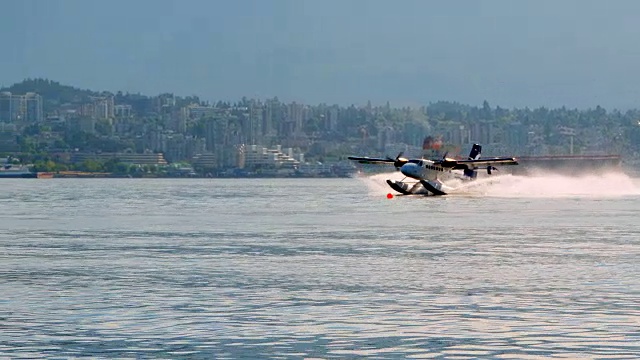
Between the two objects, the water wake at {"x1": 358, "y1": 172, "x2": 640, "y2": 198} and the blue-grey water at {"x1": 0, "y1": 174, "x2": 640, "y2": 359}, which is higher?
the blue-grey water at {"x1": 0, "y1": 174, "x2": 640, "y2": 359}

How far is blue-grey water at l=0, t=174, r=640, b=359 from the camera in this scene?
990 inches

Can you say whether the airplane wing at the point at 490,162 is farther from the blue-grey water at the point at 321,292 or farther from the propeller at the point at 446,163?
the blue-grey water at the point at 321,292

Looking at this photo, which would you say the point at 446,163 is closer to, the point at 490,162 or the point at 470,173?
the point at 490,162

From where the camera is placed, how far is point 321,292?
33.7m

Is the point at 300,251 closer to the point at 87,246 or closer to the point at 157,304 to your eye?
the point at 87,246

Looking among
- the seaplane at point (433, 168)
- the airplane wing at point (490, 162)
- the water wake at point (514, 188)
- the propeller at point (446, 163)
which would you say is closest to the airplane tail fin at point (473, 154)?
the seaplane at point (433, 168)

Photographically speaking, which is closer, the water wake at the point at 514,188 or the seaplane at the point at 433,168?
the seaplane at the point at 433,168

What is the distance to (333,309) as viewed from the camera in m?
30.1

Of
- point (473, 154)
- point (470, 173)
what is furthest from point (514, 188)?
point (473, 154)

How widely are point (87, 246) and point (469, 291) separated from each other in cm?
2226

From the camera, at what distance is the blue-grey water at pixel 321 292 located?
25141 mm

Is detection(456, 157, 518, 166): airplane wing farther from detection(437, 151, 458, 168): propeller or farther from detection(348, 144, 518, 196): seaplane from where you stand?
detection(437, 151, 458, 168): propeller

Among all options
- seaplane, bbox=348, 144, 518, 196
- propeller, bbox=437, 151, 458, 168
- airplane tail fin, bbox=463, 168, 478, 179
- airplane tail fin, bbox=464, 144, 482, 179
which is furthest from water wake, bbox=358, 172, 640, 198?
propeller, bbox=437, 151, 458, 168

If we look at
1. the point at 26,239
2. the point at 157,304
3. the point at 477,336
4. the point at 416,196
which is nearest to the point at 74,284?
the point at 157,304
